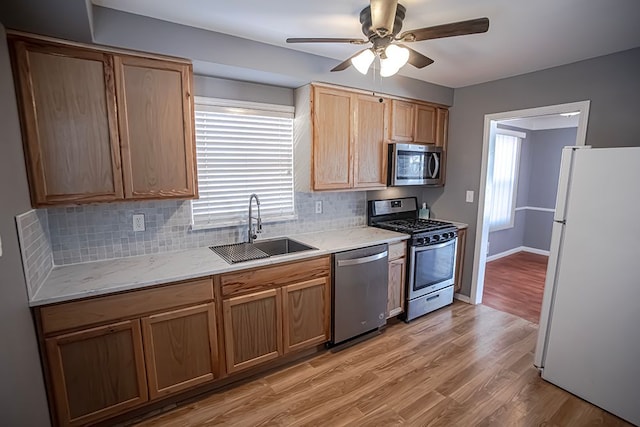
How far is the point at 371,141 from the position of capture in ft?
10.0

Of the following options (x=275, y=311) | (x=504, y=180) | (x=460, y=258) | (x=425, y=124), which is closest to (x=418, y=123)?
(x=425, y=124)

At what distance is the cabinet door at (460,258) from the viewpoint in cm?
363

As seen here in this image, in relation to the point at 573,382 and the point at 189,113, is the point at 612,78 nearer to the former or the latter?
the point at 573,382

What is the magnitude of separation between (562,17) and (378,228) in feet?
7.28

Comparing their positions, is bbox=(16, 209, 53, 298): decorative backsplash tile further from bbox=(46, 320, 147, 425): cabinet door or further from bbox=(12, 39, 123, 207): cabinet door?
bbox=(46, 320, 147, 425): cabinet door

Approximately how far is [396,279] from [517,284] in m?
2.42

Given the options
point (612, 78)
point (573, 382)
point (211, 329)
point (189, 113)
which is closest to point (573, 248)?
point (573, 382)

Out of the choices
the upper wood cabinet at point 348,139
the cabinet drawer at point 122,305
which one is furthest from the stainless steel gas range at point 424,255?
the cabinet drawer at point 122,305

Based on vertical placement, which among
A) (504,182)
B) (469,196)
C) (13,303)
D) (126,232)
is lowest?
(13,303)

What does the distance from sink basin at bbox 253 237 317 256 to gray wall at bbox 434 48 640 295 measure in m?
2.11

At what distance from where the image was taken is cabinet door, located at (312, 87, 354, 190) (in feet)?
8.79

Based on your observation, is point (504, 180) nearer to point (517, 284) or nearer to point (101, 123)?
point (517, 284)

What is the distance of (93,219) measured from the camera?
213 centimetres

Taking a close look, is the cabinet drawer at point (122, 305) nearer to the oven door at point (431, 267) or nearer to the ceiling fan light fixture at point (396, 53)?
the ceiling fan light fixture at point (396, 53)
